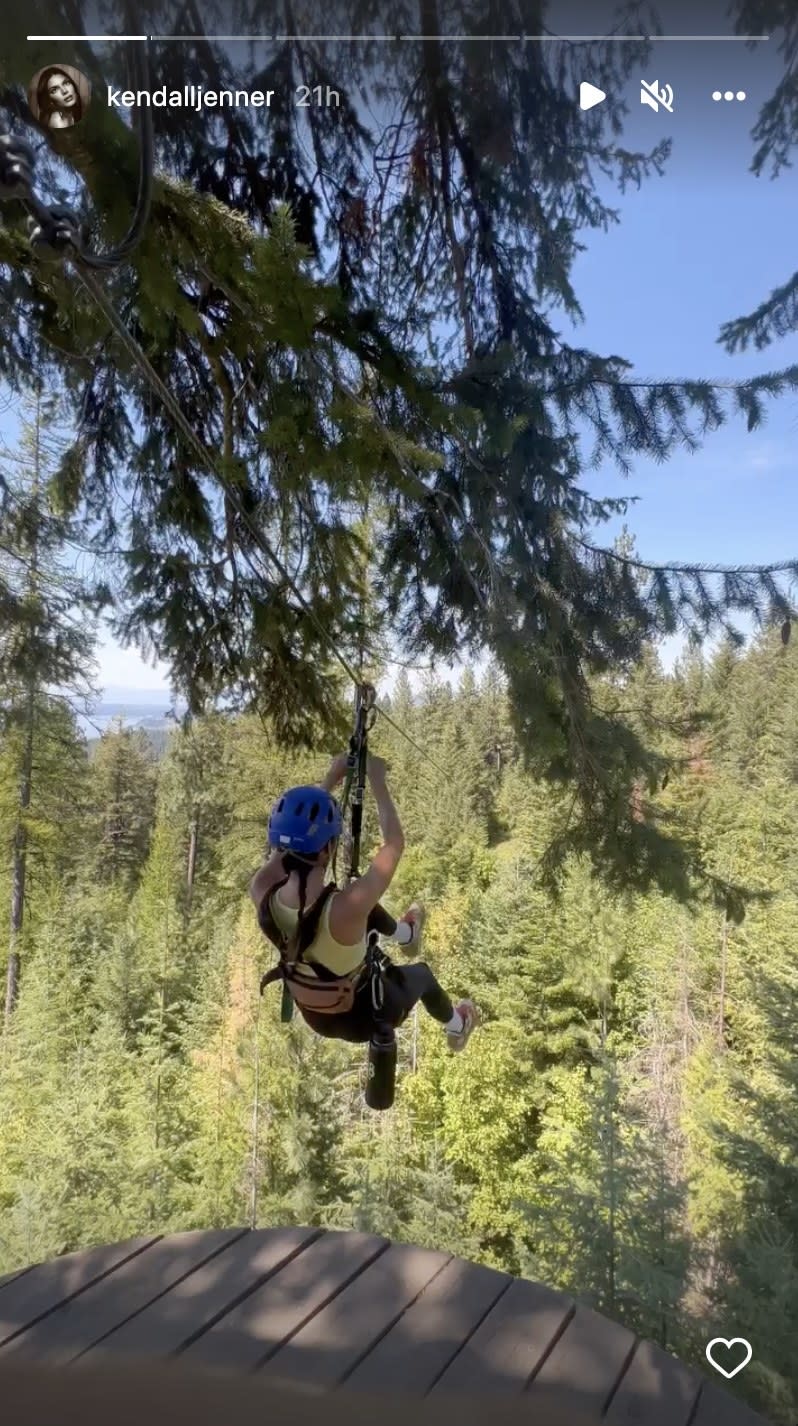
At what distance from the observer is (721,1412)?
1983 millimetres

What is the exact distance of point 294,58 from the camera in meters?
2.68

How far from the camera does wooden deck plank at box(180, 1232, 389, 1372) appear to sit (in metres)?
2.14

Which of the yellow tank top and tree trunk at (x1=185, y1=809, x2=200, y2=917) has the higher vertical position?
the yellow tank top

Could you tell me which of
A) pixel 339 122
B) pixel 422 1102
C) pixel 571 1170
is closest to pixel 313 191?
pixel 339 122

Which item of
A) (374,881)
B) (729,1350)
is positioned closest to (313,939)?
(374,881)

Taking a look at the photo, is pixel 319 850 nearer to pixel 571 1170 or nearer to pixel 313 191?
pixel 313 191

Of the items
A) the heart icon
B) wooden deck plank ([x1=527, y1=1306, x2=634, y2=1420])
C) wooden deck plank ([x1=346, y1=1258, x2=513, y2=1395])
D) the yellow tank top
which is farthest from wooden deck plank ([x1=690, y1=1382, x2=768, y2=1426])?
the yellow tank top

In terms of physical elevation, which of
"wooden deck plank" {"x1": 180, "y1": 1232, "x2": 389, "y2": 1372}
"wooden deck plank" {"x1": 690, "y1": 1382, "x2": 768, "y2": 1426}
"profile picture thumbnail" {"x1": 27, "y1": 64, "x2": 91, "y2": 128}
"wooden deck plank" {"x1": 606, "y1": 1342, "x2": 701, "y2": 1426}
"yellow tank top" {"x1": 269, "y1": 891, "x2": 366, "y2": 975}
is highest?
"profile picture thumbnail" {"x1": 27, "y1": 64, "x2": 91, "y2": 128}

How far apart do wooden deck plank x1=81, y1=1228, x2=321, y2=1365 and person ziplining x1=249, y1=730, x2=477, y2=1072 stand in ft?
2.47

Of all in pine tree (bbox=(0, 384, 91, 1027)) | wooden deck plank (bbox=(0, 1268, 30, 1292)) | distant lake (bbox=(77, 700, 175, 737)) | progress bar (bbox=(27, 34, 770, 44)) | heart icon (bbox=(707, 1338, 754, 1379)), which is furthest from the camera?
distant lake (bbox=(77, 700, 175, 737))

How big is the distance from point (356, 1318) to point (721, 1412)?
1.00 meters

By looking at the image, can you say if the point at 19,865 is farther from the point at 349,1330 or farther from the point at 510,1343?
the point at 510,1343

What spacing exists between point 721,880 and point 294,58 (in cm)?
366

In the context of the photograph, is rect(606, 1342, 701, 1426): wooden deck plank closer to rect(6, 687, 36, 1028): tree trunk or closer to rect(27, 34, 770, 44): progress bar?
rect(27, 34, 770, 44): progress bar
